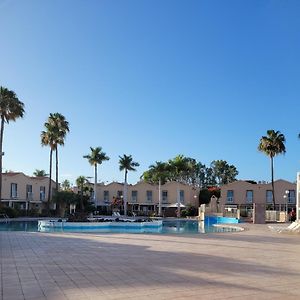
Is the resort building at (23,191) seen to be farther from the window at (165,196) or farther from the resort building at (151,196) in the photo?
the window at (165,196)

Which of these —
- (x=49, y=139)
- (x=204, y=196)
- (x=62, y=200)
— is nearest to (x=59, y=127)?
(x=49, y=139)

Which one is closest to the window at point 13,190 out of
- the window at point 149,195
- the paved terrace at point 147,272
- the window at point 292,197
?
the window at point 149,195

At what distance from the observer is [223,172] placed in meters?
95.7

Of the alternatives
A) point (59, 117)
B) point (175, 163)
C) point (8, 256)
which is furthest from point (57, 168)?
point (8, 256)

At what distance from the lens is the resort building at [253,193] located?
6169cm

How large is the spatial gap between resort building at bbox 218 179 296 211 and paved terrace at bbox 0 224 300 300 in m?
48.6

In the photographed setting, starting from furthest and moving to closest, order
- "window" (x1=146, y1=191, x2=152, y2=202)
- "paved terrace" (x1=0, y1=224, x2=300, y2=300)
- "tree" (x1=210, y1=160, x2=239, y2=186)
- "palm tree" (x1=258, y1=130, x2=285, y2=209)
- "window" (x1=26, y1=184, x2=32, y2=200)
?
"tree" (x1=210, y1=160, x2=239, y2=186) < "window" (x1=146, y1=191, x2=152, y2=202) < "window" (x1=26, y1=184, x2=32, y2=200) < "palm tree" (x1=258, y1=130, x2=285, y2=209) < "paved terrace" (x1=0, y1=224, x2=300, y2=300)

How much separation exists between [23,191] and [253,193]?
107ft

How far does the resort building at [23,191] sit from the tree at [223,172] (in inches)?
1740

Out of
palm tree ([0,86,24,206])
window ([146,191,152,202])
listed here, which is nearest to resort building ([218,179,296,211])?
window ([146,191,152,202])

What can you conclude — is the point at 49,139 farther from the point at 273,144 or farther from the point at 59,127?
the point at 273,144

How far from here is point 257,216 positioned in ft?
117

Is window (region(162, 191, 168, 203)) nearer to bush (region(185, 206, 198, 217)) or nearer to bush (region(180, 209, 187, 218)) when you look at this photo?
bush (region(185, 206, 198, 217))

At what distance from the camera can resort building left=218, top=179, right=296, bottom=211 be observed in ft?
202
